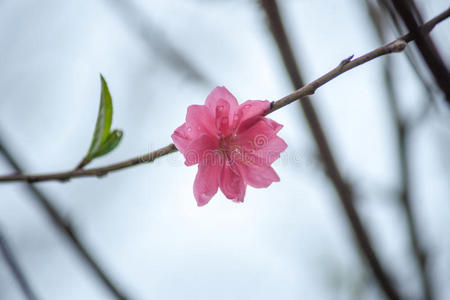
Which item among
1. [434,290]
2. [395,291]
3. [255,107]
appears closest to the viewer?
[255,107]

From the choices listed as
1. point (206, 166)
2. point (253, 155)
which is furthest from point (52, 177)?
point (253, 155)

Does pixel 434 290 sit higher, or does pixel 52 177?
pixel 52 177

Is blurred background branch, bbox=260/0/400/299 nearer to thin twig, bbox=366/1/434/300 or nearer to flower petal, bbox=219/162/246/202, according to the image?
thin twig, bbox=366/1/434/300

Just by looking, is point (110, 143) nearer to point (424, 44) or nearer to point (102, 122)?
point (102, 122)

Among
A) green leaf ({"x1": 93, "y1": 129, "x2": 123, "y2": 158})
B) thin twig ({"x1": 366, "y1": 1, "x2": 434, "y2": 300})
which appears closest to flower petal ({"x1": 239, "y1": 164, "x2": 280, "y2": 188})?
green leaf ({"x1": 93, "y1": 129, "x2": 123, "y2": 158})

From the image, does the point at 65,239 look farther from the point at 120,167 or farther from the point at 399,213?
the point at 399,213

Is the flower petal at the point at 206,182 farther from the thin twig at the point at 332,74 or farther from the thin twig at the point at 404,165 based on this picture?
the thin twig at the point at 404,165
